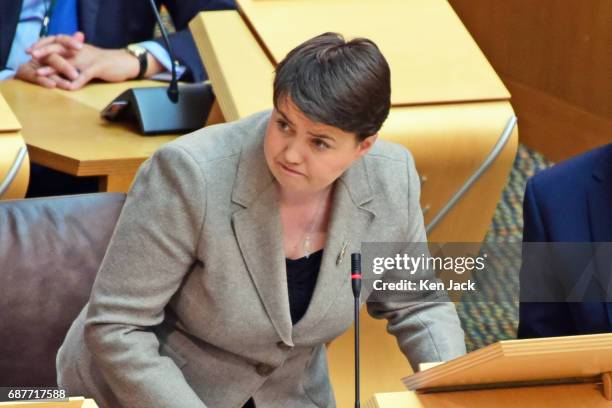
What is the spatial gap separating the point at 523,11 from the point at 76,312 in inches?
Result: 88.4

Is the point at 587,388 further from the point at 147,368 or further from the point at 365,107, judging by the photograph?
the point at 147,368

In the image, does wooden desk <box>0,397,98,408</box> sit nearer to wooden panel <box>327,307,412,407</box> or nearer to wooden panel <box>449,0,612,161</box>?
wooden panel <box>327,307,412,407</box>

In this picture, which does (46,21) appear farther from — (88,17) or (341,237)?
(341,237)

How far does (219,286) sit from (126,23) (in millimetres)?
1646

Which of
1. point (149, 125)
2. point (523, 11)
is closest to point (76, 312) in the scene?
point (149, 125)

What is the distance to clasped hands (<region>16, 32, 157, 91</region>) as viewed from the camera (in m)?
2.98

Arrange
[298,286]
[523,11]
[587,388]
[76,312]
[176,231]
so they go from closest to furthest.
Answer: [587,388] < [176,231] < [298,286] < [76,312] < [523,11]

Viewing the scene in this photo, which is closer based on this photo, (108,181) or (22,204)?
(22,204)

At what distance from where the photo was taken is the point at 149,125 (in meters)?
2.74

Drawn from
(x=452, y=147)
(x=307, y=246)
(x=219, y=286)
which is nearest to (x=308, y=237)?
(x=307, y=246)

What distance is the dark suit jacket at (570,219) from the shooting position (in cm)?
205

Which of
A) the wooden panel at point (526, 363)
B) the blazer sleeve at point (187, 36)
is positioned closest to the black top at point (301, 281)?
the wooden panel at point (526, 363)

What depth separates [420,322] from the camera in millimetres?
1964

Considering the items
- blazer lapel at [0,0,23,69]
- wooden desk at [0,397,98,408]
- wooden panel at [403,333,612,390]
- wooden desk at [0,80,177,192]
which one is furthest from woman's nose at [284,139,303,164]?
blazer lapel at [0,0,23,69]
